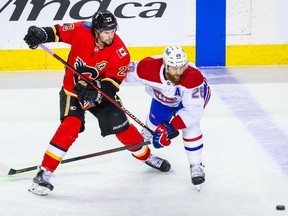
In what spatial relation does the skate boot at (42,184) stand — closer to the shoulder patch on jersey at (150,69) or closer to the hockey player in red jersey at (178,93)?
the hockey player in red jersey at (178,93)

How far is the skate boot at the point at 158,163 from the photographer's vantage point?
14.4 ft

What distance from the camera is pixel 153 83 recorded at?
404 centimetres

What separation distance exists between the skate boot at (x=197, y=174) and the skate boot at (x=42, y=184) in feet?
2.37

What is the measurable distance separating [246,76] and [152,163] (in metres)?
2.96

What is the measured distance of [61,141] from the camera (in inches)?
156

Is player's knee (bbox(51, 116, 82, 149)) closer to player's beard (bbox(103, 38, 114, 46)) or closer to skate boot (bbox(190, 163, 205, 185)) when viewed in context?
player's beard (bbox(103, 38, 114, 46))

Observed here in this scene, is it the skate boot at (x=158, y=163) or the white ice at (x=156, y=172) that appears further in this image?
the skate boot at (x=158, y=163)

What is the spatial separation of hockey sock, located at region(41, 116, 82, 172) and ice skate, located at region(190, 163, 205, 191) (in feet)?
2.09

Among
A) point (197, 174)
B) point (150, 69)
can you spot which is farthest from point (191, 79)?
point (197, 174)

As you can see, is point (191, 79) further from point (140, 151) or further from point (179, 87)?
point (140, 151)

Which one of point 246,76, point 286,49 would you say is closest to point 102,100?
point 246,76

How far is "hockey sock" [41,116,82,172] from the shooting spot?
3.96 metres

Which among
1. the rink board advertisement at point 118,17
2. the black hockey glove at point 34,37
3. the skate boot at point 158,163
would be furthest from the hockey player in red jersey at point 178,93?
the rink board advertisement at point 118,17

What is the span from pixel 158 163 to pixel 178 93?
0.53m
